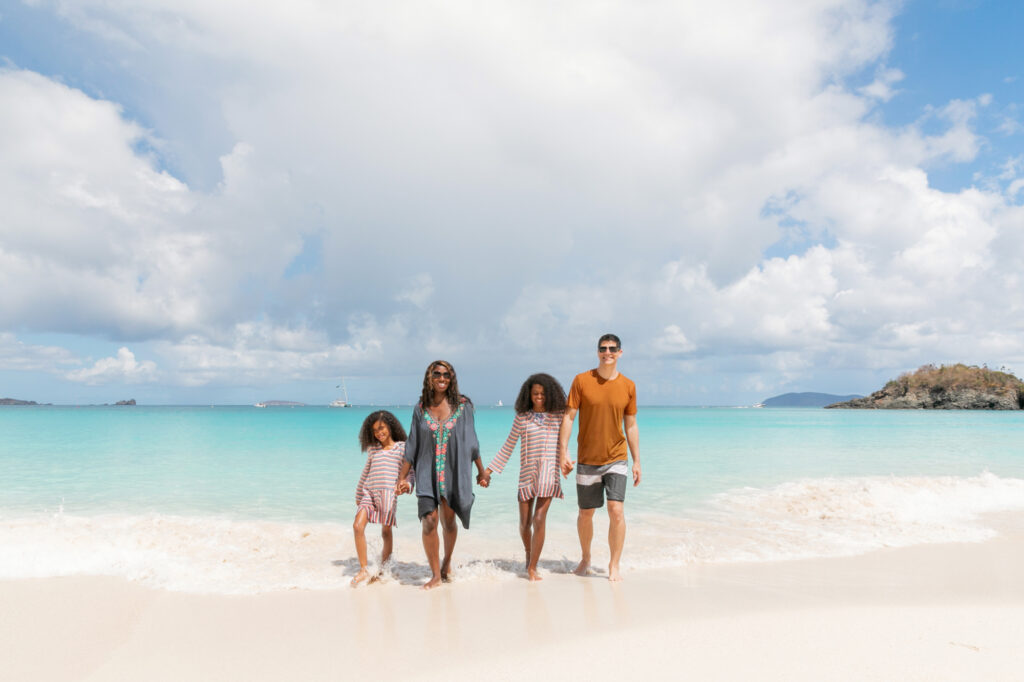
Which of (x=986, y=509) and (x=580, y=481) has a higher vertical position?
(x=580, y=481)

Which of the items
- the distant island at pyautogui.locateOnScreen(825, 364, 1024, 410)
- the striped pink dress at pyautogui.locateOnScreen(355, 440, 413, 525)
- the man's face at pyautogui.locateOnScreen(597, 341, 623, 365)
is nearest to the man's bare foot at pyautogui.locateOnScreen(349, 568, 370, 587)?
the striped pink dress at pyautogui.locateOnScreen(355, 440, 413, 525)

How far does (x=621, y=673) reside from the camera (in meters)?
3.61

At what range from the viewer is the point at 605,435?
5562 mm

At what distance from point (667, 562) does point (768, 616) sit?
190cm

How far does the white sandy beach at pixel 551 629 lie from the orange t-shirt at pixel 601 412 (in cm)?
127

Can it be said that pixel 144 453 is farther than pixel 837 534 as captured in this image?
Yes

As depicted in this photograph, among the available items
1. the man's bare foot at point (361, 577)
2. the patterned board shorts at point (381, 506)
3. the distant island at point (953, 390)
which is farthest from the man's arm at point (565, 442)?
the distant island at point (953, 390)

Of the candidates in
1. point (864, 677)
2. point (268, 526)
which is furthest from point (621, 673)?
point (268, 526)

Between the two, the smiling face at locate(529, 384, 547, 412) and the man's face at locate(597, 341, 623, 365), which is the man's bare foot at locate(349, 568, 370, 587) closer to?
the smiling face at locate(529, 384, 547, 412)

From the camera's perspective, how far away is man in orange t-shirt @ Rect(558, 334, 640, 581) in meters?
5.54

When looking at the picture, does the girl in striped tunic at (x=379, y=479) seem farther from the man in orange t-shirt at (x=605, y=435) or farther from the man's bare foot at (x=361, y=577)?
the man in orange t-shirt at (x=605, y=435)

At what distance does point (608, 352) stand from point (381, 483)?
2654 millimetres

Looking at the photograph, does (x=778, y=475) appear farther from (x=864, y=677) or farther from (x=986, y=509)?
(x=864, y=677)

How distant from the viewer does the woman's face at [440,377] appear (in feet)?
18.1
